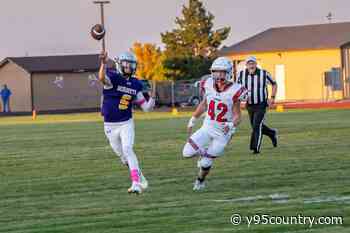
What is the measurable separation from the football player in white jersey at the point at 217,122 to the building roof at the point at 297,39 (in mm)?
51920

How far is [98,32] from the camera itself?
47.6 feet

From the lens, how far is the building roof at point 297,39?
67812 millimetres

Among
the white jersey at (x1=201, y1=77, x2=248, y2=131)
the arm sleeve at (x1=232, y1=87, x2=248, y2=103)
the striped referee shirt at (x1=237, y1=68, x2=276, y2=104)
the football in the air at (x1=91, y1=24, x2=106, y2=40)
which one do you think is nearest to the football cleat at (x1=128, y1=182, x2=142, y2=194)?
the white jersey at (x1=201, y1=77, x2=248, y2=131)

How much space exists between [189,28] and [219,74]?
65354mm

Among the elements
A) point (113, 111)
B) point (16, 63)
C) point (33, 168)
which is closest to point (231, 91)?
point (113, 111)

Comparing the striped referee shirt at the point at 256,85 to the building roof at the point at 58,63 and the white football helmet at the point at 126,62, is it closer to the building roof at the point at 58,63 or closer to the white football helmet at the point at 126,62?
the white football helmet at the point at 126,62

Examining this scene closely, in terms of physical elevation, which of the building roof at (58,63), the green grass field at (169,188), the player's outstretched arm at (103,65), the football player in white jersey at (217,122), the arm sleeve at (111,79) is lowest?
the green grass field at (169,188)

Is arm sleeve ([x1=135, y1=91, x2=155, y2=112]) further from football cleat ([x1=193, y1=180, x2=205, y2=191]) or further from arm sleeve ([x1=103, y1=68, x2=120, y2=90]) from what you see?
football cleat ([x1=193, y1=180, x2=205, y2=191])

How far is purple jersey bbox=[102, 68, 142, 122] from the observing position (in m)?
15.0

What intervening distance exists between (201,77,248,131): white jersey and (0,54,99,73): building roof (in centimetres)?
6232

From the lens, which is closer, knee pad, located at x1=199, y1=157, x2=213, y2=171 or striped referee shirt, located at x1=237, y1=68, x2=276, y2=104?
knee pad, located at x1=199, y1=157, x2=213, y2=171

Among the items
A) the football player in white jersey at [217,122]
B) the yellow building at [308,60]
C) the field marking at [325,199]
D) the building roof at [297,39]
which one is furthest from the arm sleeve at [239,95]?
Result: the building roof at [297,39]

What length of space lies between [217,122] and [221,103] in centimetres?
26

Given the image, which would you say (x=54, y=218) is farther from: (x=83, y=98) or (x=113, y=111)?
(x=83, y=98)
